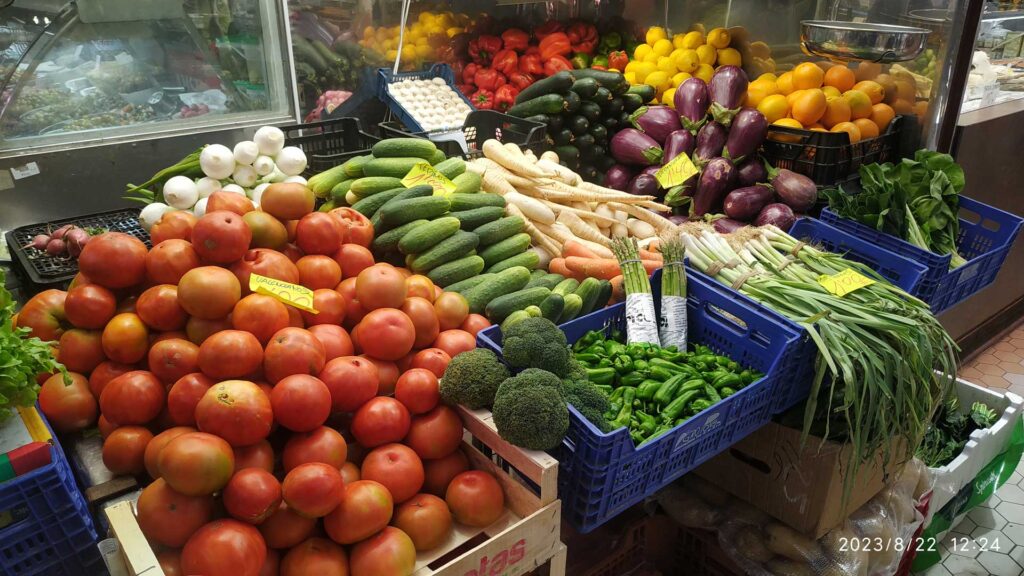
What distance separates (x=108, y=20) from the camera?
3223 millimetres

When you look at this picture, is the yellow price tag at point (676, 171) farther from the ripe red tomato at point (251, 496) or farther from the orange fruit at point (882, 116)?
the ripe red tomato at point (251, 496)

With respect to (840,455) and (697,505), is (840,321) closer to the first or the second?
(840,455)

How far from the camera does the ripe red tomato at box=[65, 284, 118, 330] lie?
5.37ft

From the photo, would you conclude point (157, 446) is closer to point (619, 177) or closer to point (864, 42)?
point (619, 177)

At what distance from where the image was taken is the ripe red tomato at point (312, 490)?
52.2 inches

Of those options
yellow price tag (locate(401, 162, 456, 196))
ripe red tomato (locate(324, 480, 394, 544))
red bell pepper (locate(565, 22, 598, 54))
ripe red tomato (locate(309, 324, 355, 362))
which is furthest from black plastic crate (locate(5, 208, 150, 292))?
red bell pepper (locate(565, 22, 598, 54))

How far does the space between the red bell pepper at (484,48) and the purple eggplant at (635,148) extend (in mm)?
1519

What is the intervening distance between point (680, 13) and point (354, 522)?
4.33 meters

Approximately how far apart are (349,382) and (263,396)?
0.68 ft

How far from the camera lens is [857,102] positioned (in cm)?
341

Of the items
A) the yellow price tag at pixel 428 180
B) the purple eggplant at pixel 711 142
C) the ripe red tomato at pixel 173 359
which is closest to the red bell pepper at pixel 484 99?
the purple eggplant at pixel 711 142

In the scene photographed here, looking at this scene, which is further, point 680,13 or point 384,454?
point 680,13

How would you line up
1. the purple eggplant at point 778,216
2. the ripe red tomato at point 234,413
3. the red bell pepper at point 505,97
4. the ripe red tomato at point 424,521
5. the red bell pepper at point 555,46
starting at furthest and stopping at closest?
the red bell pepper at point 555,46, the red bell pepper at point 505,97, the purple eggplant at point 778,216, the ripe red tomato at point 424,521, the ripe red tomato at point 234,413

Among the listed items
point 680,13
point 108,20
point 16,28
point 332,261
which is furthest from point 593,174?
point 16,28
